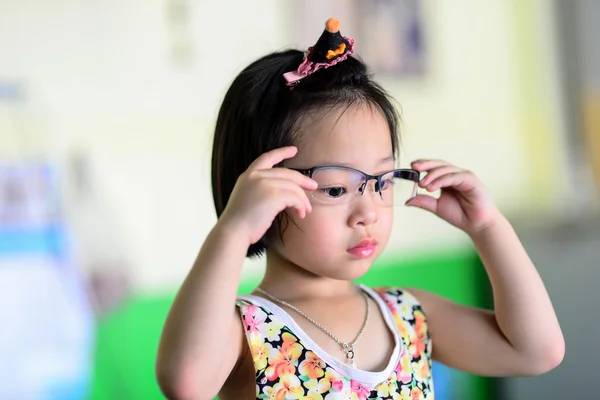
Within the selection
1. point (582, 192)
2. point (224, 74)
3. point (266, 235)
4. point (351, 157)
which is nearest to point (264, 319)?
point (266, 235)

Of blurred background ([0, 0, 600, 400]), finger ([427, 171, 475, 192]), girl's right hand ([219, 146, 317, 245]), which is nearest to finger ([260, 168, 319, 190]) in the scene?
girl's right hand ([219, 146, 317, 245])

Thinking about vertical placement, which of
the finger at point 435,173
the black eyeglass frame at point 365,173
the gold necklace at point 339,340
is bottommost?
the gold necklace at point 339,340

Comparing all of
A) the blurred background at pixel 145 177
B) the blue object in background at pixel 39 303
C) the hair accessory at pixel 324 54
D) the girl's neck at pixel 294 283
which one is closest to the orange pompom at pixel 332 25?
the hair accessory at pixel 324 54

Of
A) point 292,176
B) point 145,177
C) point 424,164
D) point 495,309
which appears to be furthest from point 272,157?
point 145,177

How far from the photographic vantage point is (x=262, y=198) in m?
0.77

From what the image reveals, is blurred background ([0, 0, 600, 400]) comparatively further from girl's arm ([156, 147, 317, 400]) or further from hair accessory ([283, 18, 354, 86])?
girl's arm ([156, 147, 317, 400])

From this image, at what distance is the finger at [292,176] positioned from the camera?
79 centimetres

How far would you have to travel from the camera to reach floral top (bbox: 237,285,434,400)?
85 centimetres

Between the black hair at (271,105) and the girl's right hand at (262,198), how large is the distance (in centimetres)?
9

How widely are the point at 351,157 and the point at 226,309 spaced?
233 millimetres

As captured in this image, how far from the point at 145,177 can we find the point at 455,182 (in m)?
0.95

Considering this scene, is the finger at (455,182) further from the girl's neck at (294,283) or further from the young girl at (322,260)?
the girl's neck at (294,283)

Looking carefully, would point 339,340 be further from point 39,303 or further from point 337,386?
point 39,303

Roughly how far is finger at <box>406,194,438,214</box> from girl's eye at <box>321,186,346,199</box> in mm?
167
